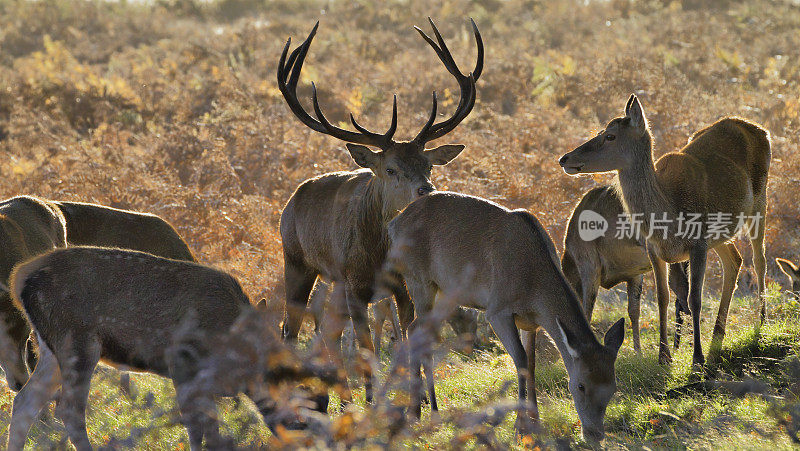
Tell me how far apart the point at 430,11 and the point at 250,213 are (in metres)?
21.9

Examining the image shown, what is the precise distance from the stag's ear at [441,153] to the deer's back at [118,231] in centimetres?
256

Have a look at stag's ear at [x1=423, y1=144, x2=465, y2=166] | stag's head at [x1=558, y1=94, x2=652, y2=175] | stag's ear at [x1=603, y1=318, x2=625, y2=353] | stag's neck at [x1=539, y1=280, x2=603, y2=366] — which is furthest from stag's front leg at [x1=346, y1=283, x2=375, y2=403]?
stag's ear at [x1=603, y1=318, x2=625, y2=353]

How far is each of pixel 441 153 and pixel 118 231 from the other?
3231 millimetres

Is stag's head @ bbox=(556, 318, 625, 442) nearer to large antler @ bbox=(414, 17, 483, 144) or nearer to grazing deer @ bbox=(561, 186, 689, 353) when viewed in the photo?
large antler @ bbox=(414, 17, 483, 144)

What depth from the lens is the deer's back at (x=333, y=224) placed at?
738cm

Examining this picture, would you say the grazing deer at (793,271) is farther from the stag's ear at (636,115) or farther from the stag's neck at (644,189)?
the stag's ear at (636,115)

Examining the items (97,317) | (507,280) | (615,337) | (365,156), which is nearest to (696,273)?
(615,337)

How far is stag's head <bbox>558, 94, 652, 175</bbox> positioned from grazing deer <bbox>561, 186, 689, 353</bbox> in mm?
679

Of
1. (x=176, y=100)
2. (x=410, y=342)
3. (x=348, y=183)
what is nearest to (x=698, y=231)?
(x=348, y=183)

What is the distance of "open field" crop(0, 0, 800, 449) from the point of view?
649 centimetres

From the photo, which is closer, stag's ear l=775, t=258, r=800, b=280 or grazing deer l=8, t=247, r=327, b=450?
grazing deer l=8, t=247, r=327, b=450

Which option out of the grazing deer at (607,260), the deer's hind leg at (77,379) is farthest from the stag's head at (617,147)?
the deer's hind leg at (77,379)

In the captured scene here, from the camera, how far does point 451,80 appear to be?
819 inches

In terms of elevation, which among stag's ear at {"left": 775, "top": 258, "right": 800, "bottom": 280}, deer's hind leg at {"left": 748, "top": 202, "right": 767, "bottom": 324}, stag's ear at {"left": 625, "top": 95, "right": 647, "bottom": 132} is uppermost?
stag's ear at {"left": 625, "top": 95, "right": 647, "bottom": 132}
